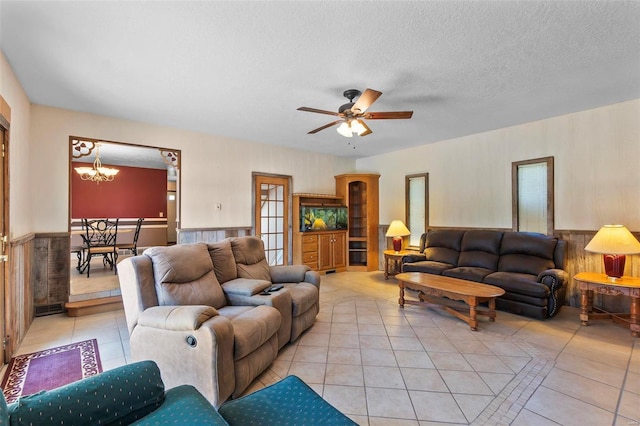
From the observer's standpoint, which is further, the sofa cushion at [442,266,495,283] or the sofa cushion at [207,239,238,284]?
the sofa cushion at [442,266,495,283]

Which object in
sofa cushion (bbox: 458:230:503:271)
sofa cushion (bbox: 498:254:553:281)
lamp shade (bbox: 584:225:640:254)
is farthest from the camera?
sofa cushion (bbox: 458:230:503:271)

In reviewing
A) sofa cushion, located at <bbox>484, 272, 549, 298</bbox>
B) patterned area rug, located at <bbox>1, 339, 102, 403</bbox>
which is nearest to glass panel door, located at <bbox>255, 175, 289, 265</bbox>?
patterned area rug, located at <bbox>1, 339, 102, 403</bbox>

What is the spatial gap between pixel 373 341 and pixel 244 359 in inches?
54.0

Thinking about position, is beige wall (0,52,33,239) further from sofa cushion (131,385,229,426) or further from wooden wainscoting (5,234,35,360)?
sofa cushion (131,385,229,426)

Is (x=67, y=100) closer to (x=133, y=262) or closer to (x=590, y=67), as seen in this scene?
(x=133, y=262)

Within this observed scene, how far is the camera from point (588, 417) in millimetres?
1848

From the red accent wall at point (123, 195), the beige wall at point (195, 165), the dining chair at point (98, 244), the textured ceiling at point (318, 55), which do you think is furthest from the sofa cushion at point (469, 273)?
the red accent wall at point (123, 195)

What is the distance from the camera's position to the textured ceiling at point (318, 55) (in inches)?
78.2

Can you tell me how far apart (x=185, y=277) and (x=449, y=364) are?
7.70 feet

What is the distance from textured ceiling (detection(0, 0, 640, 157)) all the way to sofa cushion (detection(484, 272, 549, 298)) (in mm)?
2131

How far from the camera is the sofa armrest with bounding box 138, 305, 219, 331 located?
1.95 meters

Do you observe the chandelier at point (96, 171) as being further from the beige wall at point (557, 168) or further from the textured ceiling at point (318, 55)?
the beige wall at point (557, 168)

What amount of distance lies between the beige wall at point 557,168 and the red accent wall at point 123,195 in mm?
6481

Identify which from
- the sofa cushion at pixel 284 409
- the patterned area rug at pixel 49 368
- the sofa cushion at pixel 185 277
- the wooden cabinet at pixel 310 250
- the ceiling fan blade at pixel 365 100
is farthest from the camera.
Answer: the wooden cabinet at pixel 310 250
